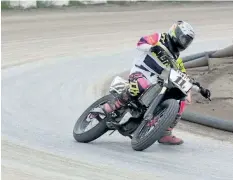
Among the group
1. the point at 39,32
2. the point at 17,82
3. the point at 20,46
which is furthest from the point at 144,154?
the point at 39,32

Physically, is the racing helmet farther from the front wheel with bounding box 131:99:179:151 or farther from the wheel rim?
the wheel rim

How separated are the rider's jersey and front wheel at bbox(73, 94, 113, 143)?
2.12ft

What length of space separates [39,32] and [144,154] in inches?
465

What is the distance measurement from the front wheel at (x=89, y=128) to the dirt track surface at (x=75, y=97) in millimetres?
112

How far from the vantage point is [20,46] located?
17.6 meters

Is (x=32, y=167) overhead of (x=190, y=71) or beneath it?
overhead

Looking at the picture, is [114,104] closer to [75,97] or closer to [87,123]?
[87,123]

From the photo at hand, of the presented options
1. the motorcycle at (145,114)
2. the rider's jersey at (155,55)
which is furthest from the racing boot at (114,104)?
the rider's jersey at (155,55)

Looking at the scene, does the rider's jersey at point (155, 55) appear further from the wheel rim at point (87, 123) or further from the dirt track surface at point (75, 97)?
the dirt track surface at point (75, 97)

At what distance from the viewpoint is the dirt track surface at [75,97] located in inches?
302

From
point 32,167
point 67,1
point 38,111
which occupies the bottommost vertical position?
point 67,1

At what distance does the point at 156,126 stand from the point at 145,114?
0.33 meters

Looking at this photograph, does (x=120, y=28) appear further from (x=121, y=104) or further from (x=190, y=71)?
(x=121, y=104)

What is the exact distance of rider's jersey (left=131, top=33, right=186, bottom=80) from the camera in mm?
8656
